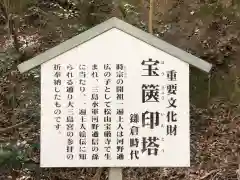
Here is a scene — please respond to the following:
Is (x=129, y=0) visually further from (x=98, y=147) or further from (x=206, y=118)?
(x=98, y=147)

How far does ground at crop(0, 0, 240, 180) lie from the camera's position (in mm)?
6016

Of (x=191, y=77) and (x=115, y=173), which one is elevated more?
(x=191, y=77)

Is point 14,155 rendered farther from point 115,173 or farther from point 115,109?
point 115,109

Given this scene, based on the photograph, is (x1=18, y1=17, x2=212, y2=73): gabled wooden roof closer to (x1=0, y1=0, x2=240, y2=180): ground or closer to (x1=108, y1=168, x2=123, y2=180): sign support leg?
(x1=108, y1=168, x2=123, y2=180): sign support leg

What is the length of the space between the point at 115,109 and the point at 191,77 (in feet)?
11.1

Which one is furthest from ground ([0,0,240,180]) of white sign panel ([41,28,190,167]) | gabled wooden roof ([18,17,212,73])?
gabled wooden roof ([18,17,212,73])

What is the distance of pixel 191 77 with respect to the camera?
279 inches

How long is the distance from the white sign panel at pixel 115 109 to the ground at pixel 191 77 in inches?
78.6

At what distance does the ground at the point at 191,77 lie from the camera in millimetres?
6016

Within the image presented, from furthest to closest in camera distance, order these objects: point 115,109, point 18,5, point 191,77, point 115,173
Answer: point 18,5 < point 191,77 < point 115,173 < point 115,109

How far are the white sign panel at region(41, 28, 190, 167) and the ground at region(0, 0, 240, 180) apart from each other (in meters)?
2.00

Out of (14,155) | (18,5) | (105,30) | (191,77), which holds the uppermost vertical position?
(18,5)

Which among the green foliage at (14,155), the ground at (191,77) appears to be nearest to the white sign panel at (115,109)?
the green foliage at (14,155)

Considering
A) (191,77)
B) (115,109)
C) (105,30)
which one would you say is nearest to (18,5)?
(191,77)
